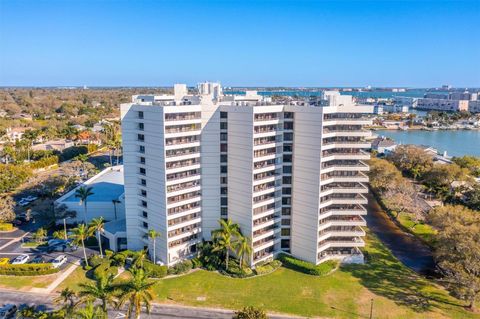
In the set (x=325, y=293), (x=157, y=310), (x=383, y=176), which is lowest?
(x=325, y=293)

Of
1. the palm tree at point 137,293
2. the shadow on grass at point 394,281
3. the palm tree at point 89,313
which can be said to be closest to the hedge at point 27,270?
the palm tree at point 89,313

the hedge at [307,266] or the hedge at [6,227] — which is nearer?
the hedge at [307,266]

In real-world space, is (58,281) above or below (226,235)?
below

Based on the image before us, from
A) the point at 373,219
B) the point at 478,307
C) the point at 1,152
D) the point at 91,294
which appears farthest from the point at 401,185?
the point at 1,152

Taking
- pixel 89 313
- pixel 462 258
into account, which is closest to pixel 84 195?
pixel 89 313

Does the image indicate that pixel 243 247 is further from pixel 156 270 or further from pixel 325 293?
pixel 156 270

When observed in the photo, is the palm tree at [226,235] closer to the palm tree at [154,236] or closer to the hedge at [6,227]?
the palm tree at [154,236]

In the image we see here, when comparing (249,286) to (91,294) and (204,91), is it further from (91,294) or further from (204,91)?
(204,91)
